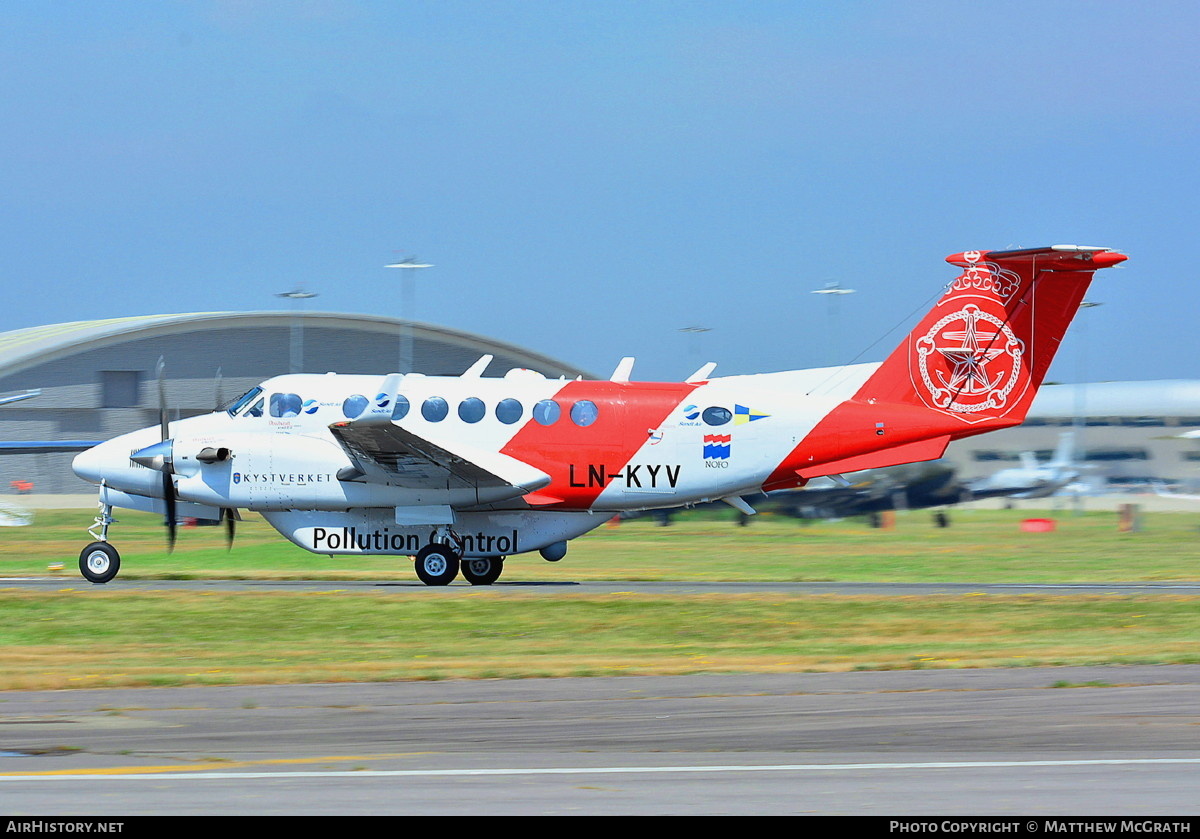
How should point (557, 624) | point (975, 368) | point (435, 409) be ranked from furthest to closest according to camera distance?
point (975, 368), point (435, 409), point (557, 624)

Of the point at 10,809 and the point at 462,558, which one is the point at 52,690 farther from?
the point at 462,558

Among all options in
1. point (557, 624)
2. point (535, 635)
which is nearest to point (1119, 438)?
point (557, 624)

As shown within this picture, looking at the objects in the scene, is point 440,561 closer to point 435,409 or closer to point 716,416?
point 435,409

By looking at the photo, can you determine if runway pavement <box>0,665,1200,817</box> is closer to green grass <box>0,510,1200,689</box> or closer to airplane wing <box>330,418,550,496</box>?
green grass <box>0,510,1200,689</box>

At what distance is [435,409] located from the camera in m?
25.3

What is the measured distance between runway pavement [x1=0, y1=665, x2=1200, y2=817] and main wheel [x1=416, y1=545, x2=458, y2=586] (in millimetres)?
11460

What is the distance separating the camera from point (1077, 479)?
4906 centimetres

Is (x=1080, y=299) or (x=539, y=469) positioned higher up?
(x=1080, y=299)

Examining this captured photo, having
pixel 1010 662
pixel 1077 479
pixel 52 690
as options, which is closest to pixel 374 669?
pixel 52 690

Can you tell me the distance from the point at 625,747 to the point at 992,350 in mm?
17489

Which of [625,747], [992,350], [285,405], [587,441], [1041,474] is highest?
[992,350]

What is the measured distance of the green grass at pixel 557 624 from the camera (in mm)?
15203

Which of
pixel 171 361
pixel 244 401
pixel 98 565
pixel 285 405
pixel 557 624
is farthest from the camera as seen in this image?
pixel 171 361

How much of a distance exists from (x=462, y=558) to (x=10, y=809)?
1843cm
